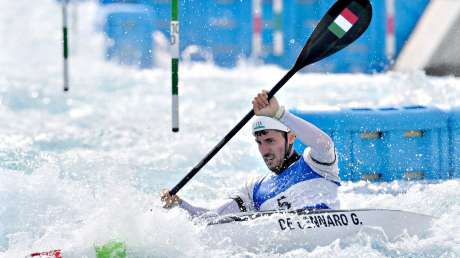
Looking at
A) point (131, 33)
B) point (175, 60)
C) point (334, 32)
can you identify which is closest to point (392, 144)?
point (175, 60)

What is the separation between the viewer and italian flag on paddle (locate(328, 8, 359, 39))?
4.78 metres

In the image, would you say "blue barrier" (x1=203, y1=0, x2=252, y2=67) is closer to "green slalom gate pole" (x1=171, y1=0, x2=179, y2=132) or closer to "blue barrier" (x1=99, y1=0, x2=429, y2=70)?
"blue barrier" (x1=99, y1=0, x2=429, y2=70)

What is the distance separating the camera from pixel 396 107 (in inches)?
254

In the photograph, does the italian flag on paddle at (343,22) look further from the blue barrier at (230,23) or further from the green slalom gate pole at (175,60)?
the blue barrier at (230,23)

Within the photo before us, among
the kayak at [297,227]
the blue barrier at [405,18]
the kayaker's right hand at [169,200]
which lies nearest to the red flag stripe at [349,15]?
the kayak at [297,227]

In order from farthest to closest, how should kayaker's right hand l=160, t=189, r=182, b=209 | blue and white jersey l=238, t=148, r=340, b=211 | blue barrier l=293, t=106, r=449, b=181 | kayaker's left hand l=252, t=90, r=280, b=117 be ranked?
blue barrier l=293, t=106, r=449, b=181 → kayaker's right hand l=160, t=189, r=182, b=209 → blue and white jersey l=238, t=148, r=340, b=211 → kayaker's left hand l=252, t=90, r=280, b=117

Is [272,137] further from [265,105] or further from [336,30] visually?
[336,30]

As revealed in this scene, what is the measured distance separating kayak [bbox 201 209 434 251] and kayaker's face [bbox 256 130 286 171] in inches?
12.6

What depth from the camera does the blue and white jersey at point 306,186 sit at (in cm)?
453

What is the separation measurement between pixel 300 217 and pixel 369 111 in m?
2.16

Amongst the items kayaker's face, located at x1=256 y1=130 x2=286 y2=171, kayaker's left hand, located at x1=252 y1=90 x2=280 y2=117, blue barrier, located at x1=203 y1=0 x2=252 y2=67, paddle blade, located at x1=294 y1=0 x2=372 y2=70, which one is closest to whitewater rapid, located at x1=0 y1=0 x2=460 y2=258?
blue barrier, located at x1=203 y1=0 x2=252 y2=67

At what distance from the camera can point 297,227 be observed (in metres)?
4.36

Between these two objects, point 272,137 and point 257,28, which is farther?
point 257,28

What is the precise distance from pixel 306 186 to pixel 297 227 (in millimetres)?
256
